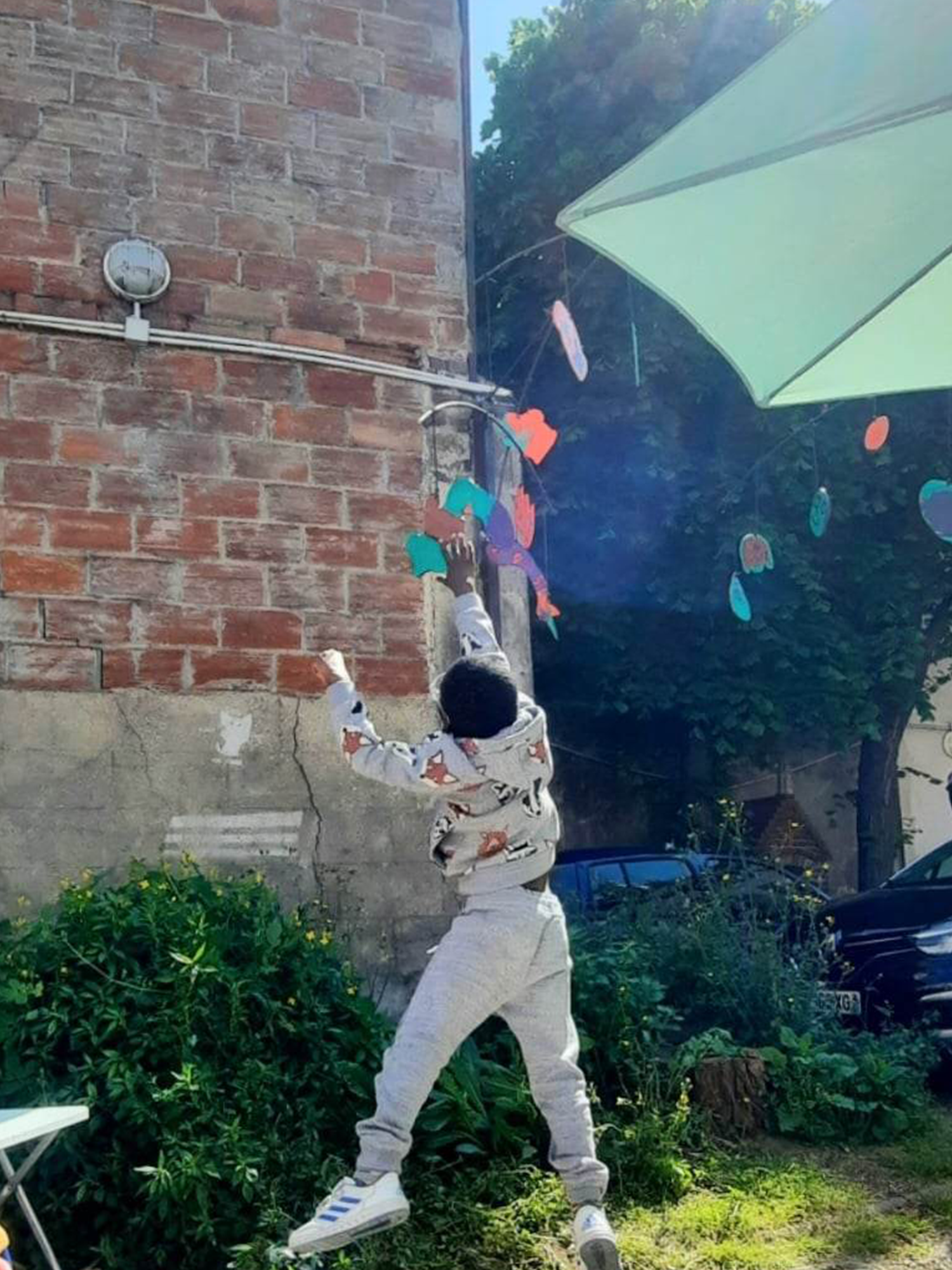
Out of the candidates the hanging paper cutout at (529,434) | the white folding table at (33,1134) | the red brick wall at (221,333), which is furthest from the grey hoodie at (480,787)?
the hanging paper cutout at (529,434)

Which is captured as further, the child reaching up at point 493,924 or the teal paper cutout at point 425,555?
the teal paper cutout at point 425,555

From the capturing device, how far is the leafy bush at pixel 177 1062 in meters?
3.83

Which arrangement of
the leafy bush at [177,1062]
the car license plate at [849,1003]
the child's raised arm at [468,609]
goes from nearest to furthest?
the leafy bush at [177,1062], the child's raised arm at [468,609], the car license plate at [849,1003]

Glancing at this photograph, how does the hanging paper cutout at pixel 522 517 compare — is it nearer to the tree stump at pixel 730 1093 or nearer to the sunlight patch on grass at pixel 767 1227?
the tree stump at pixel 730 1093

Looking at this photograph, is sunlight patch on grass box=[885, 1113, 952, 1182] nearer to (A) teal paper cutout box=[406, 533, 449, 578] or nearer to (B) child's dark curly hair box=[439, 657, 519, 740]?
(B) child's dark curly hair box=[439, 657, 519, 740]

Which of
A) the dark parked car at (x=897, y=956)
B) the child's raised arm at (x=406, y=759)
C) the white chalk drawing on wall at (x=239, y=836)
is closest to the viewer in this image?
the child's raised arm at (x=406, y=759)

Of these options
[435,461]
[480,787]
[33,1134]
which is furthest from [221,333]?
[33,1134]

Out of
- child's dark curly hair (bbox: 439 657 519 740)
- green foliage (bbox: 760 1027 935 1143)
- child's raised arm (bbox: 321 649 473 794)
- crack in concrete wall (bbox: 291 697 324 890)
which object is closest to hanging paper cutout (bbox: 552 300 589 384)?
crack in concrete wall (bbox: 291 697 324 890)

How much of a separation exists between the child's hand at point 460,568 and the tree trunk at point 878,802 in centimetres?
987

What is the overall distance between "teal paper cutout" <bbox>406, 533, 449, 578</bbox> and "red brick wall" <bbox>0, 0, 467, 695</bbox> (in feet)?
0.26

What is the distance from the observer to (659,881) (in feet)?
30.6

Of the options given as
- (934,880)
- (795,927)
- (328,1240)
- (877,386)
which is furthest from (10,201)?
(934,880)

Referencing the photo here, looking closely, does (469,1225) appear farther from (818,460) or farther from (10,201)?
(818,460)

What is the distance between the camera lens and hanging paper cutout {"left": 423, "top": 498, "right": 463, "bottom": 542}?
5.64m
